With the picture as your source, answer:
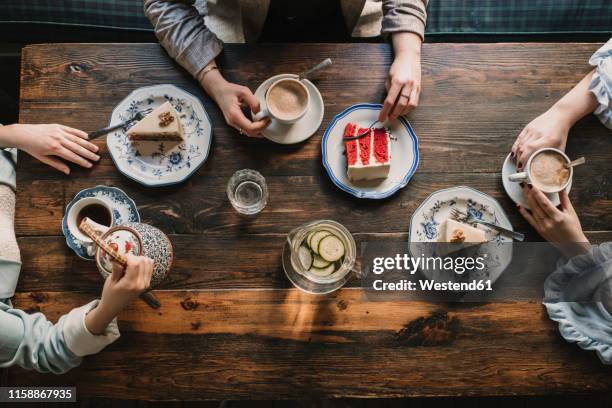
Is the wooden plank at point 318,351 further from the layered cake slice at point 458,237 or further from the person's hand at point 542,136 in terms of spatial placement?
the person's hand at point 542,136

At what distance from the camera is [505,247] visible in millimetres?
1545

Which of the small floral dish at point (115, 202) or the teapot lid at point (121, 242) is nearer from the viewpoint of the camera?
the teapot lid at point (121, 242)

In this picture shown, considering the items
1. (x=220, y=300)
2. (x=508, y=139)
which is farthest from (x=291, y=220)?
(x=508, y=139)

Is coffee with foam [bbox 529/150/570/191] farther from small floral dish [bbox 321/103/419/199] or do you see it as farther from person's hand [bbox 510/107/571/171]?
small floral dish [bbox 321/103/419/199]

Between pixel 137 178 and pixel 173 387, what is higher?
pixel 137 178

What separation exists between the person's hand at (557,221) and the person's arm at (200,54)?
945mm

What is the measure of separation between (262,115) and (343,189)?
1.23 ft

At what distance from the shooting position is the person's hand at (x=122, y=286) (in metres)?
1.30

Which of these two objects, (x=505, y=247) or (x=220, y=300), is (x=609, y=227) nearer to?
(x=505, y=247)

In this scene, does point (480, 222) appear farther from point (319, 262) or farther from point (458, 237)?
point (319, 262)

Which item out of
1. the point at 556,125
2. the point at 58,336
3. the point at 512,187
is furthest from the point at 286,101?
the point at 58,336

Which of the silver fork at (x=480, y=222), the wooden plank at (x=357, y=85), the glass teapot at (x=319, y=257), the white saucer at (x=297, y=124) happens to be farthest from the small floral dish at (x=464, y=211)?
the white saucer at (x=297, y=124)

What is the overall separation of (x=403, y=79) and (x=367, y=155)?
305 mm

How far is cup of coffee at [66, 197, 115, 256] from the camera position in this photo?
4.95 feet
